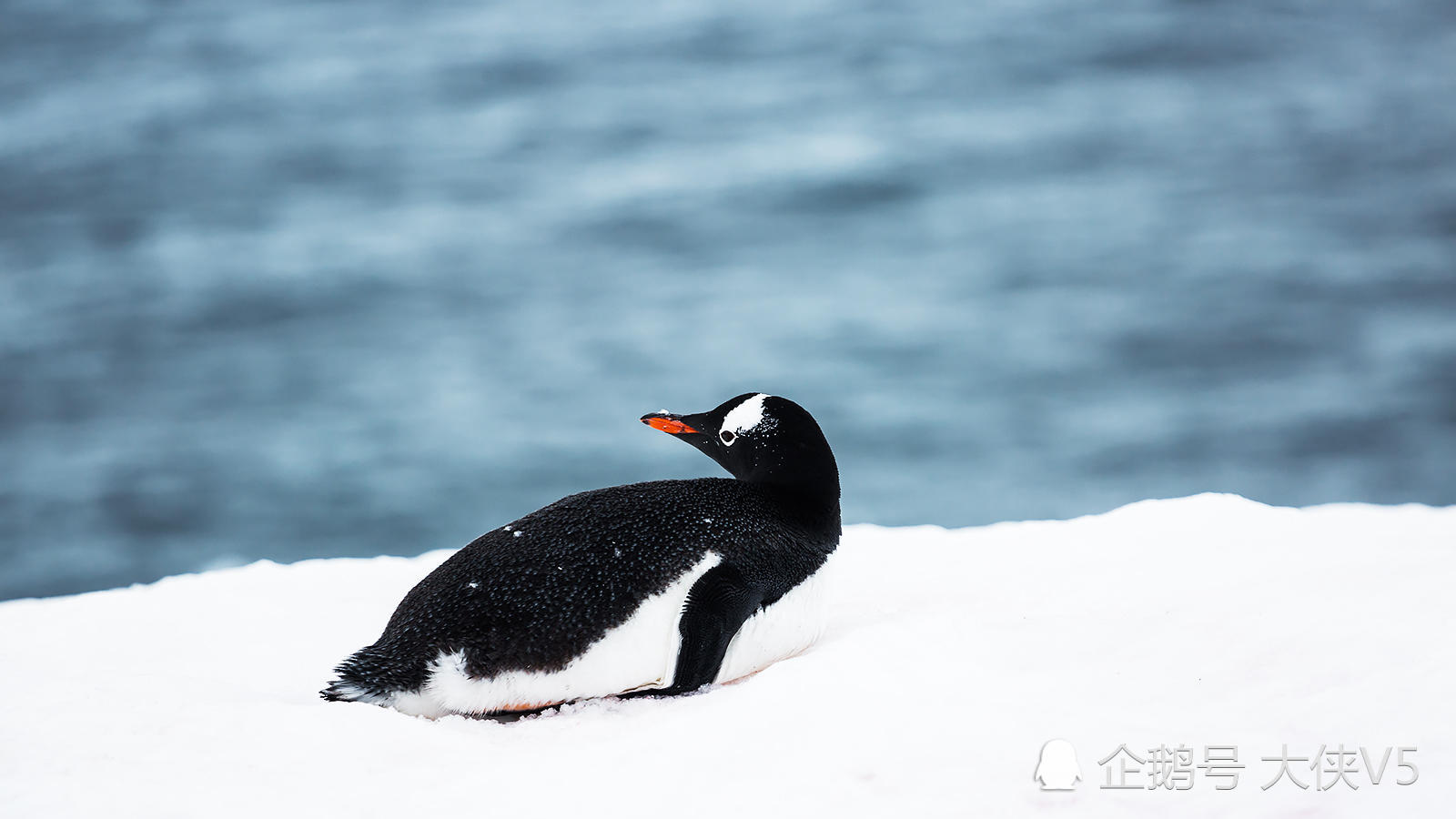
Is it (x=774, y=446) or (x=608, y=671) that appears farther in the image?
(x=774, y=446)

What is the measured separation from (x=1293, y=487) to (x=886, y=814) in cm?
748

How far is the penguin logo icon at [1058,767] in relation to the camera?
1737 mm

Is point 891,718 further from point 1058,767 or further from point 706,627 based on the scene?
point 706,627

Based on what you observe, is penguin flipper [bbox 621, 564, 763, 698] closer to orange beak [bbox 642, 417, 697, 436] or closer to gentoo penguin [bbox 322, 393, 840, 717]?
gentoo penguin [bbox 322, 393, 840, 717]

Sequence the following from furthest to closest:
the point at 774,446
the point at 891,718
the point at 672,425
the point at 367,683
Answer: the point at 672,425, the point at 774,446, the point at 367,683, the point at 891,718

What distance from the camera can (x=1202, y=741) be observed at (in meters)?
1.82

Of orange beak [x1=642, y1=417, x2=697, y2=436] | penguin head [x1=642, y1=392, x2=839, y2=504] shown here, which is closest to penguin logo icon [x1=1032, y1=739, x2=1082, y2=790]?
penguin head [x1=642, y1=392, x2=839, y2=504]

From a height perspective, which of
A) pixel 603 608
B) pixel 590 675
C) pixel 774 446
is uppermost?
pixel 774 446

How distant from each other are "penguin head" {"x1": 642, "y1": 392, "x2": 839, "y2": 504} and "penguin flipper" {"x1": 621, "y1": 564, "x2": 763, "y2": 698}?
40cm

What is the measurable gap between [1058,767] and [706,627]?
0.76 meters

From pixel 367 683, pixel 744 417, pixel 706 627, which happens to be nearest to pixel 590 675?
pixel 706 627

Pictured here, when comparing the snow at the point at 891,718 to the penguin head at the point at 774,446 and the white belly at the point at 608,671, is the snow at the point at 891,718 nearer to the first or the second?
the white belly at the point at 608,671

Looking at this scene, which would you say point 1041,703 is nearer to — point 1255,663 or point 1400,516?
point 1255,663

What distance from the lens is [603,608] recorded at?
2.28 meters
